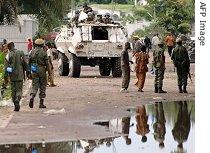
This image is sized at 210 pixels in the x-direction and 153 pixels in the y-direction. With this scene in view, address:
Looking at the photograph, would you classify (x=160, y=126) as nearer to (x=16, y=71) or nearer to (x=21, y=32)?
(x=16, y=71)

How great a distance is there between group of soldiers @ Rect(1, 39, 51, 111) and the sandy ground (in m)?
0.50

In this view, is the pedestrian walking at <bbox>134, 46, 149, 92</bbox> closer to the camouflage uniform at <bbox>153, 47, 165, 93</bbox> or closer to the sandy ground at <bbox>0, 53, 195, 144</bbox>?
the camouflage uniform at <bbox>153, 47, 165, 93</bbox>

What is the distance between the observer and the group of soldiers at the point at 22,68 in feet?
54.9

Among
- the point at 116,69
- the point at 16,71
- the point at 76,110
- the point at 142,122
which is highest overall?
the point at 16,71

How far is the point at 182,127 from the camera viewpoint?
46.2 feet

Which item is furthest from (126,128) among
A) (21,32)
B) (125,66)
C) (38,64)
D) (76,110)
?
(21,32)

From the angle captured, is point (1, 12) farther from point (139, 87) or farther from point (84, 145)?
point (84, 145)

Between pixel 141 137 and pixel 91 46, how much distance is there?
613 inches

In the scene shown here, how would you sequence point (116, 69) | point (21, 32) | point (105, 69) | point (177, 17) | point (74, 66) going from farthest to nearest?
point (177, 17)
point (21, 32)
point (105, 69)
point (116, 69)
point (74, 66)

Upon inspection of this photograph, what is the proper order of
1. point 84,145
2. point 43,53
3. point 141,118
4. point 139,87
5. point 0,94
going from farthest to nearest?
point 139,87, point 0,94, point 43,53, point 141,118, point 84,145

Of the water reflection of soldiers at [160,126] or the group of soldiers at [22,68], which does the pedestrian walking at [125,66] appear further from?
the group of soldiers at [22,68]

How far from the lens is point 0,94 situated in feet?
63.6
